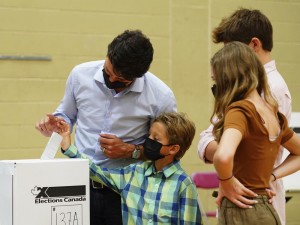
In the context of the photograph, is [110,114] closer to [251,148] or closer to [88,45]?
[251,148]

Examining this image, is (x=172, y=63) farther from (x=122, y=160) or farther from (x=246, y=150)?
(x=246, y=150)

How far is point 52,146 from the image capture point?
7.46ft

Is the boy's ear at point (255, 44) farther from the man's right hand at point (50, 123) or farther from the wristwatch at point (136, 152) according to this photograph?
the man's right hand at point (50, 123)

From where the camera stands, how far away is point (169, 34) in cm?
431

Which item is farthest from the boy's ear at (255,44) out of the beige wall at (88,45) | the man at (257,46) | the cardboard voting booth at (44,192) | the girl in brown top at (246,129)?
the beige wall at (88,45)

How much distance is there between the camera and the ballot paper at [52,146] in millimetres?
2263

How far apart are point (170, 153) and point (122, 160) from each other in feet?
0.66

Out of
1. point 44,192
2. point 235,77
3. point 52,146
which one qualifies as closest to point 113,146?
point 52,146

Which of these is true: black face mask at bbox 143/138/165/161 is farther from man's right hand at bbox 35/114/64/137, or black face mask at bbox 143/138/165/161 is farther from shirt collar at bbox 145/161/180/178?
man's right hand at bbox 35/114/64/137

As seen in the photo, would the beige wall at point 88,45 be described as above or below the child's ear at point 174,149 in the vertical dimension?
above

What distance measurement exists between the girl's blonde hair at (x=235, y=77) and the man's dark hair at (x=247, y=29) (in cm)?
26

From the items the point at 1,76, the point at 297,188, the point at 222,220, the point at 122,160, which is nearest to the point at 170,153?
the point at 122,160

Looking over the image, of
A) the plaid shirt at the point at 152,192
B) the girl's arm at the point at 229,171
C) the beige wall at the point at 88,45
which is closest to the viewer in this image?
the girl's arm at the point at 229,171

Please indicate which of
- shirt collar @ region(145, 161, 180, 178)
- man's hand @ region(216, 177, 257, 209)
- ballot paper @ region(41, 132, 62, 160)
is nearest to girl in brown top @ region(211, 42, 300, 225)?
man's hand @ region(216, 177, 257, 209)
